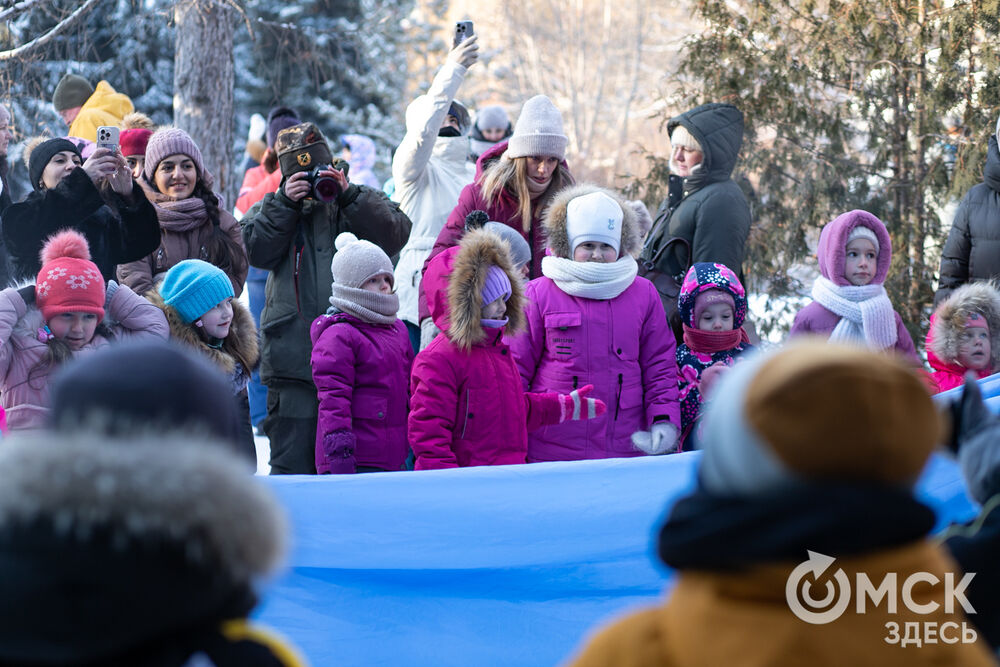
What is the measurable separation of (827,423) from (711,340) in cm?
350

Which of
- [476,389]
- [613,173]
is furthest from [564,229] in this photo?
[613,173]

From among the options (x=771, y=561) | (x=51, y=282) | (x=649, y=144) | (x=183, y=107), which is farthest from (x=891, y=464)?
(x=649, y=144)

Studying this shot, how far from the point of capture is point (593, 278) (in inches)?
189

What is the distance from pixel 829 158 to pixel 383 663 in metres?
6.58

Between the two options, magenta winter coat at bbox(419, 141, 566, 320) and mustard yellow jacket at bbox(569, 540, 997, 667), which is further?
magenta winter coat at bbox(419, 141, 566, 320)

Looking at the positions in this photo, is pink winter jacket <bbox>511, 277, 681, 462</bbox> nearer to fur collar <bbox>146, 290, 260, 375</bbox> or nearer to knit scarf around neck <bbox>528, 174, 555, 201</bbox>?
knit scarf around neck <bbox>528, 174, 555, 201</bbox>

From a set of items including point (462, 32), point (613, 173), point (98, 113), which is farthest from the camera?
point (613, 173)

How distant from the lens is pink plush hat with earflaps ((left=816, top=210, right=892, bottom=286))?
17.8 ft

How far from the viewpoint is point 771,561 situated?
1.55 m

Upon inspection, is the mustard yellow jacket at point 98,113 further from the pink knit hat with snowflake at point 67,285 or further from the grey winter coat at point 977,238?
the grey winter coat at point 977,238

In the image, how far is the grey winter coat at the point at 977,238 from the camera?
6.22 m

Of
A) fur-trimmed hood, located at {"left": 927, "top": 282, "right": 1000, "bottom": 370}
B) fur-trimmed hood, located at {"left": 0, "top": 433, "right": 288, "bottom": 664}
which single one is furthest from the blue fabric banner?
fur-trimmed hood, located at {"left": 927, "top": 282, "right": 1000, "bottom": 370}

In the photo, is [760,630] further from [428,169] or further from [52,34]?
[52,34]

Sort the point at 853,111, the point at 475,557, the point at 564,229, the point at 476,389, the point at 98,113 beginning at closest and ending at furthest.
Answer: the point at 475,557 < the point at 476,389 < the point at 564,229 < the point at 98,113 < the point at 853,111
